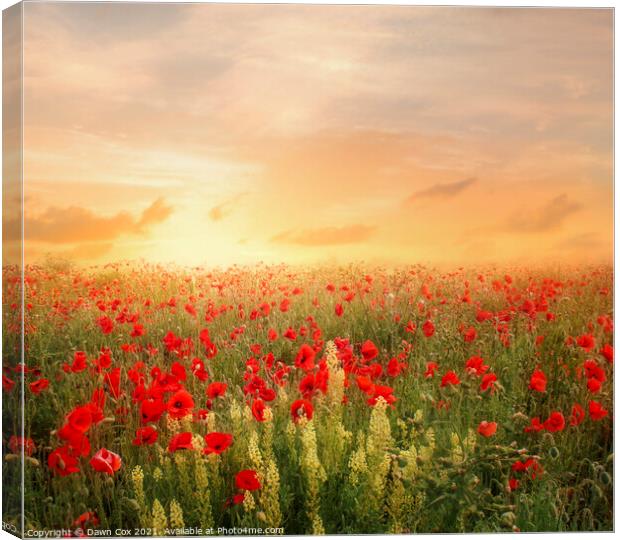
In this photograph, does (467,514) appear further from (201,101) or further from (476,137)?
(201,101)

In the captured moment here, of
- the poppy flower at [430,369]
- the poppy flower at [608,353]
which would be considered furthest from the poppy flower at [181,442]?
the poppy flower at [608,353]

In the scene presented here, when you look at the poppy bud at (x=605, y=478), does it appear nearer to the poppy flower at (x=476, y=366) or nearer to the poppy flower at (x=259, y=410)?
the poppy flower at (x=476, y=366)

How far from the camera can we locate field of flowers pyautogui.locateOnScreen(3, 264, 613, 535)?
191 inches

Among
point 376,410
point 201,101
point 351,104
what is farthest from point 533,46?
point 376,410

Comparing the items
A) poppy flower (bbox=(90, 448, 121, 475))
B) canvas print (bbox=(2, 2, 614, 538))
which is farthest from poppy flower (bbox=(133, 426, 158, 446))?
poppy flower (bbox=(90, 448, 121, 475))

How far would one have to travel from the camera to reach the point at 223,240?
200 inches

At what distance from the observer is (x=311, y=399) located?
500 cm

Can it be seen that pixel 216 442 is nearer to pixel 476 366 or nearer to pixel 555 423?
pixel 476 366

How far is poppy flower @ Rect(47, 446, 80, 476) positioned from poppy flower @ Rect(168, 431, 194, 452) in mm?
493

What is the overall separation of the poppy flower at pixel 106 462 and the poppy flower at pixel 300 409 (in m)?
0.92

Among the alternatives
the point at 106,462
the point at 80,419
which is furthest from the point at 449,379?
the point at 80,419

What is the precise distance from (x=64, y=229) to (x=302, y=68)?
1.52 m

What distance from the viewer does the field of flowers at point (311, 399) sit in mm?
4863

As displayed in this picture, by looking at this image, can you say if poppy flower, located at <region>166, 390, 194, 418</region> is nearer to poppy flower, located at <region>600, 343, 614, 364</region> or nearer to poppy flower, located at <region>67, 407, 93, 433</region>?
poppy flower, located at <region>67, 407, 93, 433</region>
